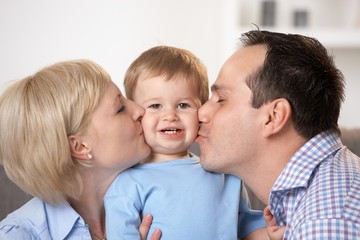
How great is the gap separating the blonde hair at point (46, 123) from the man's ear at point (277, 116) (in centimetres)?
54

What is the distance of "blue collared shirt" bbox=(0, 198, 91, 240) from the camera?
175 cm

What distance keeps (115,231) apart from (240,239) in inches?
20.2

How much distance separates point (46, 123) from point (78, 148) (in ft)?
0.46

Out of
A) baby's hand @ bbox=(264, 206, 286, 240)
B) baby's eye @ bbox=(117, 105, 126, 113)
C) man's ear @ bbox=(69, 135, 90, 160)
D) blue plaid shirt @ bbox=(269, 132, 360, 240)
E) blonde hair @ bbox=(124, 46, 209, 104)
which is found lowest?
baby's hand @ bbox=(264, 206, 286, 240)

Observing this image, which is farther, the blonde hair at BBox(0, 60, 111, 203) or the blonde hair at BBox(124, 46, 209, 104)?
the blonde hair at BBox(124, 46, 209, 104)

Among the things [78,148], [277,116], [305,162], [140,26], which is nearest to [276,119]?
[277,116]

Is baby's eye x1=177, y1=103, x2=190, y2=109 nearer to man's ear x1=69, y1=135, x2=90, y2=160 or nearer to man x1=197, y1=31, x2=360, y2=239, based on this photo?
man x1=197, y1=31, x2=360, y2=239

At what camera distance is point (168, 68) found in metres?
1.84

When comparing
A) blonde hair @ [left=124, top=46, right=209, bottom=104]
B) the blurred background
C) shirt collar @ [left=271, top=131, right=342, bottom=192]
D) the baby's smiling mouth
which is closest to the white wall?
the blurred background

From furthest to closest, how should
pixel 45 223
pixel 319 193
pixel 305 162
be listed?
1. pixel 45 223
2. pixel 305 162
3. pixel 319 193

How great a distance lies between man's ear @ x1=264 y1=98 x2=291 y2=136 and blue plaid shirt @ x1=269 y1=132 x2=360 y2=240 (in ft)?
0.32

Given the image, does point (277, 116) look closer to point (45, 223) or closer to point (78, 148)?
point (78, 148)

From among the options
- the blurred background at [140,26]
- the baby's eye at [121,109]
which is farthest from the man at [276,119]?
the blurred background at [140,26]

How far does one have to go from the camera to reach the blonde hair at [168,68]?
6.05 ft
